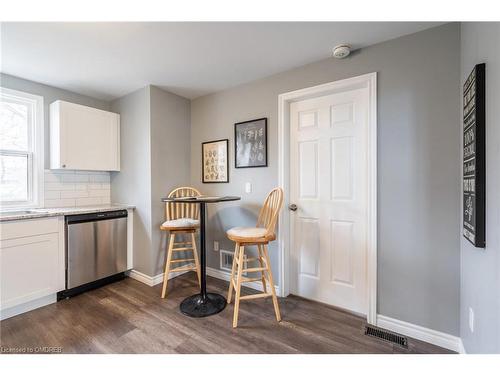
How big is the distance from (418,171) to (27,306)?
3.48 m

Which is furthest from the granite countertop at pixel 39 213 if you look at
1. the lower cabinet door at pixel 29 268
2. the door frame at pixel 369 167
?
the door frame at pixel 369 167

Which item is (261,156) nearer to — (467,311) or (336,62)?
(336,62)

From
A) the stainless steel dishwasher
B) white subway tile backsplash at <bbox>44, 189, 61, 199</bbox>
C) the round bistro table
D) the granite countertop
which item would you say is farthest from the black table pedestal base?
white subway tile backsplash at <bbox>44, 189, 61, 199</bbox>

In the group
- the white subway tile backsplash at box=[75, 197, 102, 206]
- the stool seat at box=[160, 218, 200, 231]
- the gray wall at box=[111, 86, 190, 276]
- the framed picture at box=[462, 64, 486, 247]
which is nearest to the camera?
the framed picture at box=[462, 64, 486, 247]

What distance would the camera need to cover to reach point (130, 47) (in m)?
1.88

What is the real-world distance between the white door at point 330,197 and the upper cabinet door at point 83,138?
2.27 metres

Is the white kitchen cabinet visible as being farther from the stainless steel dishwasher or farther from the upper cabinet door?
the upper cabinet door

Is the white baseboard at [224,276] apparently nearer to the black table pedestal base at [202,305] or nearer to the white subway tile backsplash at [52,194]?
the black table pedestal base at [202,305]

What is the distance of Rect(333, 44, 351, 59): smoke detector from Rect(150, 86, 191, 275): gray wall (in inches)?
75.8

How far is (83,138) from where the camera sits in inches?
105

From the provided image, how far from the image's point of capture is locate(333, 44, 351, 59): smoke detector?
1.82m

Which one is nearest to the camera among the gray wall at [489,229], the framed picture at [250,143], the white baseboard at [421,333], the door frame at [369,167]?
the gray wall at [489,229]

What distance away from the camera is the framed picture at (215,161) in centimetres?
272

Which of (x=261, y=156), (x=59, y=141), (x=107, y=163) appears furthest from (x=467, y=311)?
(x=59, y=141)
